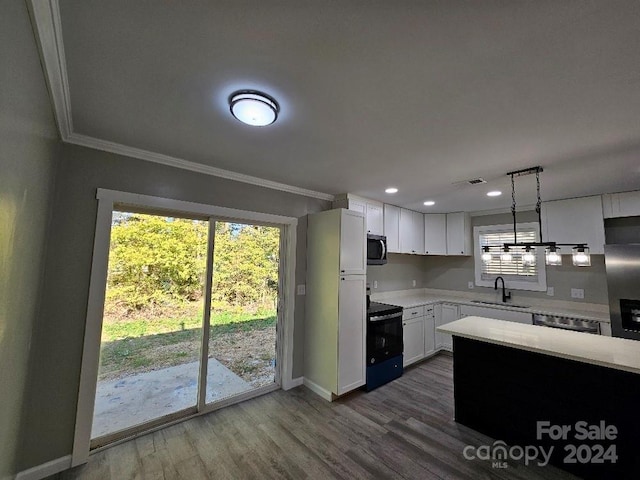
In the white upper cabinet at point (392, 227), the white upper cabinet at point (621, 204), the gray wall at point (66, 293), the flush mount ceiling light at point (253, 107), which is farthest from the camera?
the white upper cabinet at point (392, 227)

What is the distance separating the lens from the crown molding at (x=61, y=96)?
3.46 feet

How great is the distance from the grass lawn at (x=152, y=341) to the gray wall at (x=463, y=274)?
2.59 m

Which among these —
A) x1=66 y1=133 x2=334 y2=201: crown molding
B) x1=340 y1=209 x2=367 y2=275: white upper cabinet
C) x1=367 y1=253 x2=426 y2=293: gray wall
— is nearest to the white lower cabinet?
x1=367 y1=253 x2=426 y2=293: gray wall

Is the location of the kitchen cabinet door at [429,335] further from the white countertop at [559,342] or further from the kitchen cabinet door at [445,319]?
the white countertop at [559,342]

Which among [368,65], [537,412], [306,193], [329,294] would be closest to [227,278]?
[329,294]

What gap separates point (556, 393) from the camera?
2100mm

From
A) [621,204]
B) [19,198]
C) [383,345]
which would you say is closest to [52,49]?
[19,198]

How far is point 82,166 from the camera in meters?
2.14

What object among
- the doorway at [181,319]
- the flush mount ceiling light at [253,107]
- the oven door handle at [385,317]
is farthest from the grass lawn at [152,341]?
the flush mount ceiling light at [253,107]

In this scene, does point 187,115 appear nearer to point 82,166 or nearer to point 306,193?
point 82,166

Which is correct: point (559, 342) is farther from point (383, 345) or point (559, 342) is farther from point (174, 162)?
point (174, 162)

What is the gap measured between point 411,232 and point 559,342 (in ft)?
9.03

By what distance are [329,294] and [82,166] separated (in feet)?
8.49

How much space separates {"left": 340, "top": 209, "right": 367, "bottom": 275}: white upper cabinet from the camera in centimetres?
315
